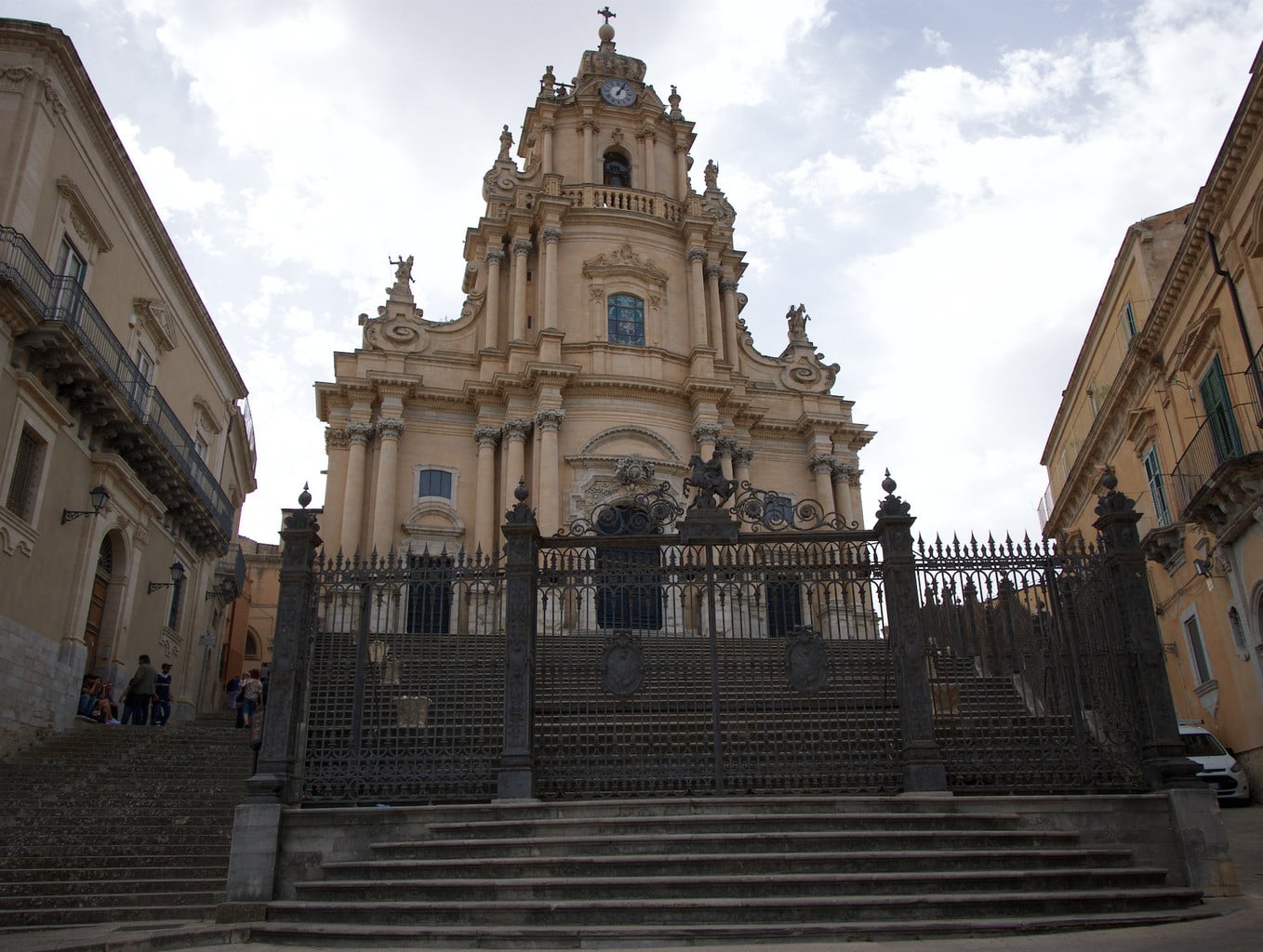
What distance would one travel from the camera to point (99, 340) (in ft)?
60.8

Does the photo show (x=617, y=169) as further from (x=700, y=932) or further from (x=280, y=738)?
(x=700, y=932)

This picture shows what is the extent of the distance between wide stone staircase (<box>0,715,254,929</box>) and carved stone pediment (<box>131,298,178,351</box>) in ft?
32.5

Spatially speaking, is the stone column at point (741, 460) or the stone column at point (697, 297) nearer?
the stone column at point (741, 460)

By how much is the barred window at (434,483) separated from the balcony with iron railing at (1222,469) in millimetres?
17199

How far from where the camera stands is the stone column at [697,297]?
2873 centimetres

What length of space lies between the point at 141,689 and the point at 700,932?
14711 mm

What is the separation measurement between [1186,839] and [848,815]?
2952 mm

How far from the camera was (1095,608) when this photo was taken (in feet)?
32.9

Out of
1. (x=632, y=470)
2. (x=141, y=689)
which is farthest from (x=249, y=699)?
(x=632, y=470)

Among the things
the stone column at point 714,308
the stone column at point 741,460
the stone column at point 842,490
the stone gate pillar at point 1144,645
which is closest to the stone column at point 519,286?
the stone column at point 714,308

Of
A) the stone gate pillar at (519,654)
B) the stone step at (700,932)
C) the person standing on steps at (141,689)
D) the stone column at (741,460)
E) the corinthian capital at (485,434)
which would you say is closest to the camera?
the stone step at (700,932)

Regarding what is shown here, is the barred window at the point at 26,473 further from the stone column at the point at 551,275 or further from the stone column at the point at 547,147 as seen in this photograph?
the stone column at the point at 547,147

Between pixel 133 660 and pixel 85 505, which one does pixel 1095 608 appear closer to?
pixel 85 505

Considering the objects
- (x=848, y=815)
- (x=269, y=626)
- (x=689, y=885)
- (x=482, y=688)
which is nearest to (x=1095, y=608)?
(x=848, y=815)
